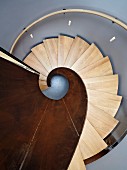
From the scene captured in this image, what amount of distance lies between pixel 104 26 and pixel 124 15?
59 cm

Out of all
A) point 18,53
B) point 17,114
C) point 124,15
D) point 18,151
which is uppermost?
point 18,53

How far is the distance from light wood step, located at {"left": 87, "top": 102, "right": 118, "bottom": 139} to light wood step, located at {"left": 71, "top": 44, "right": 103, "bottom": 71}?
1.16 m

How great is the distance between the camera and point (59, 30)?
5566 mm

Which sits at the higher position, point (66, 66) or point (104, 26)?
point (104, 26)

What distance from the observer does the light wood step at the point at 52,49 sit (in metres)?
5.64

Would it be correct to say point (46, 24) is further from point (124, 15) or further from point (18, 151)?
point (18, 151)

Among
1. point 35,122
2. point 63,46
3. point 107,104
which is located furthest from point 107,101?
point 35,122

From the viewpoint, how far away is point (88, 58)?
538 cm

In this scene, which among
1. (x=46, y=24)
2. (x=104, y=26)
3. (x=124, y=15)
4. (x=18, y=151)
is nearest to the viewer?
(x=18, y=151)

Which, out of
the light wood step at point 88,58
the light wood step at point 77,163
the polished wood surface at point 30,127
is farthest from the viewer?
the light wood step at point 88,58

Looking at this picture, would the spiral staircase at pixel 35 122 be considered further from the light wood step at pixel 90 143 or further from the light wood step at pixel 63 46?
the light wood step at pixel 63 46

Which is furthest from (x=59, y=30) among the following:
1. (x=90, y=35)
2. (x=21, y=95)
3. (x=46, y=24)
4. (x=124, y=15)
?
(x=21, y=95)

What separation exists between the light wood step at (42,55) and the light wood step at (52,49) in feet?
0.35

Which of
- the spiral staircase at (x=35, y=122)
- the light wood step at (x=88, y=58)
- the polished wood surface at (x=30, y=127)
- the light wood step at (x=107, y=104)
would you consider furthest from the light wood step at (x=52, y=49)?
the polished wood surface at (x=30, y=127)
